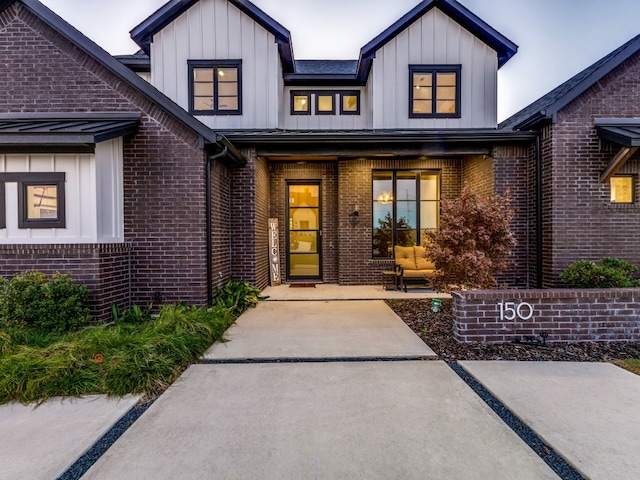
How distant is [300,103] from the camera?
9977mm

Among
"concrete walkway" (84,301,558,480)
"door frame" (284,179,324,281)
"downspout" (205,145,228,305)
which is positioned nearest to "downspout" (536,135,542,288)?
"concrete walkway" (84,301,558,480)

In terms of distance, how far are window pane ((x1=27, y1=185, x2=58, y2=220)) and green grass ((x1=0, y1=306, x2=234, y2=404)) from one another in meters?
1.72

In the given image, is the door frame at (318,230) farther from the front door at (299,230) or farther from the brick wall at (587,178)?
the brick wall at (587,178)

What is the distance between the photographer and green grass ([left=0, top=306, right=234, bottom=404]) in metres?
3.14

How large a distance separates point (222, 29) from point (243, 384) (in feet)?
29.6

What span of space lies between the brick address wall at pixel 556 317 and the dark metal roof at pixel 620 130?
11.0 ft

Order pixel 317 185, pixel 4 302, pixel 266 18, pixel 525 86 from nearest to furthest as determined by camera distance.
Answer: pixel 4 302, pixel 266 18, pixel 317 185, pixel 525 86

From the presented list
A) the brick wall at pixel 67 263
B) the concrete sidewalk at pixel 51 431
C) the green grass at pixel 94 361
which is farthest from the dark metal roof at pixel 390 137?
the concrete sidewalk at pixel 51 431

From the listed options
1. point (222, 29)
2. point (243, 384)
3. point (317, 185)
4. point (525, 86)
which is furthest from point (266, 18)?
point (525, 86)

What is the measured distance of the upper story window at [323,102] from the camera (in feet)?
32.7

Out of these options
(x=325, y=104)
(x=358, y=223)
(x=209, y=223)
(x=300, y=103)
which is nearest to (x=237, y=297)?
(x=209, y=223)

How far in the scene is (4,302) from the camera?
448 cm

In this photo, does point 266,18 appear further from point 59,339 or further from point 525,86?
point 525,86

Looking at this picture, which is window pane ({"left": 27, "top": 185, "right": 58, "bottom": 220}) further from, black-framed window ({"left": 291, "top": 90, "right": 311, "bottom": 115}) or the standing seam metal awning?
the standing seam metal awning
